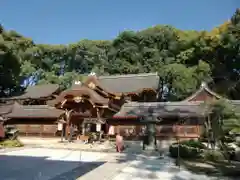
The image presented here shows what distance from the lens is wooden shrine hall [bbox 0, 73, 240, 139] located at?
76.2ft

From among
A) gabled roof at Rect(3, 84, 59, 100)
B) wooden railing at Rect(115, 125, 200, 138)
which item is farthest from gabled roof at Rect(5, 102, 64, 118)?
wooden railing at Rect(115, 125, 200, 138)

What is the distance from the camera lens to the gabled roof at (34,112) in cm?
2772

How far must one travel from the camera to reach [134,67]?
43812 mm

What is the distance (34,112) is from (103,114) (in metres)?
8.32

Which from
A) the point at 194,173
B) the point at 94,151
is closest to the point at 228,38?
the point at 94,151

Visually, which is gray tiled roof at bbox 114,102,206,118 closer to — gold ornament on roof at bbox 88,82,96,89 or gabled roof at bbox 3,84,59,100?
gold ornament on roof at bbox 88,82,96,89

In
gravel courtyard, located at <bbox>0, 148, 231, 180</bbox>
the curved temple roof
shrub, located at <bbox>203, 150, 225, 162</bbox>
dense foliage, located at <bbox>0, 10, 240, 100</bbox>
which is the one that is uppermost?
dense foliage, located at <bbox>0, 10, 240, 100</bbox>

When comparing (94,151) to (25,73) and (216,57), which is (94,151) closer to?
(216,57)

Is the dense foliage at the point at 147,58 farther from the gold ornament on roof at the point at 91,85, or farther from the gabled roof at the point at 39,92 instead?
the gold ornament on roof at the point at 91,85

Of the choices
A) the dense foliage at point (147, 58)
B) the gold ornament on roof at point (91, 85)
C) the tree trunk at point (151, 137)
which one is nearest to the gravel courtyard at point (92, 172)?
the tree trunk at point (151, 137)

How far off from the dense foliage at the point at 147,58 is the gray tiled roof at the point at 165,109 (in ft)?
29.6

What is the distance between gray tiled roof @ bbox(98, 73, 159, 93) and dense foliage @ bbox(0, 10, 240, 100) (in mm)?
3458

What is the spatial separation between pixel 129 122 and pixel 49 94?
15.6 m

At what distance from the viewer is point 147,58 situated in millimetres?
44938
